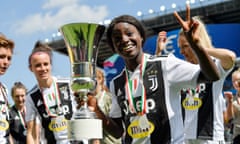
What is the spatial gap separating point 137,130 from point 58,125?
1540 millimetres

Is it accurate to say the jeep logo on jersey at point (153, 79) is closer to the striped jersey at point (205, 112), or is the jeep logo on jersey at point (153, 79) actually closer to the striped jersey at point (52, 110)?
the striped jersey at point (205, 112)

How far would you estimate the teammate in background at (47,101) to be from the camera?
13.3 feet

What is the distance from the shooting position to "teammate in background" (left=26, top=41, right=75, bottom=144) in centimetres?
406

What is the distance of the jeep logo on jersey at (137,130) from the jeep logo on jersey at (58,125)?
1.46 m

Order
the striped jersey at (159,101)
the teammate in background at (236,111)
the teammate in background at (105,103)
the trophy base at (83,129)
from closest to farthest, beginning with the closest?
the trophy base at (83,129) < the striped jersey at (159,101) < the teammate in background at (105,103) < the teammate in background at (236,111)

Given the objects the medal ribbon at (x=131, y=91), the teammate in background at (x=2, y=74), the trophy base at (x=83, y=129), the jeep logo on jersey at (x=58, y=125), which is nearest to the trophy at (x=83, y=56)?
the trophy base at (x=83, y=129)

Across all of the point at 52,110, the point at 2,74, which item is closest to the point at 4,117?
Result: the point at 2,74

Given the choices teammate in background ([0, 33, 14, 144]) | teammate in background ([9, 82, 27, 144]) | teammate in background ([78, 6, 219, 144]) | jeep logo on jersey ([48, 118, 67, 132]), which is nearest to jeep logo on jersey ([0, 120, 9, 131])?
teammate in background ([0, 33, 14, 144])

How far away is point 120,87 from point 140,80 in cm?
18

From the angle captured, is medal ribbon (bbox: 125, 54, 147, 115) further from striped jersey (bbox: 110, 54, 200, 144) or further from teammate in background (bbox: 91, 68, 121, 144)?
teammate in background (bbox: 91, 68, 121, 144)

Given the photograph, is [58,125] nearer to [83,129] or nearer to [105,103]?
[105,103]

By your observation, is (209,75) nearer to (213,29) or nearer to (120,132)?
(120,132)

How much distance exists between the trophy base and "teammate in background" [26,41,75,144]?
2103 mm

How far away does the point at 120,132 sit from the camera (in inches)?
117
